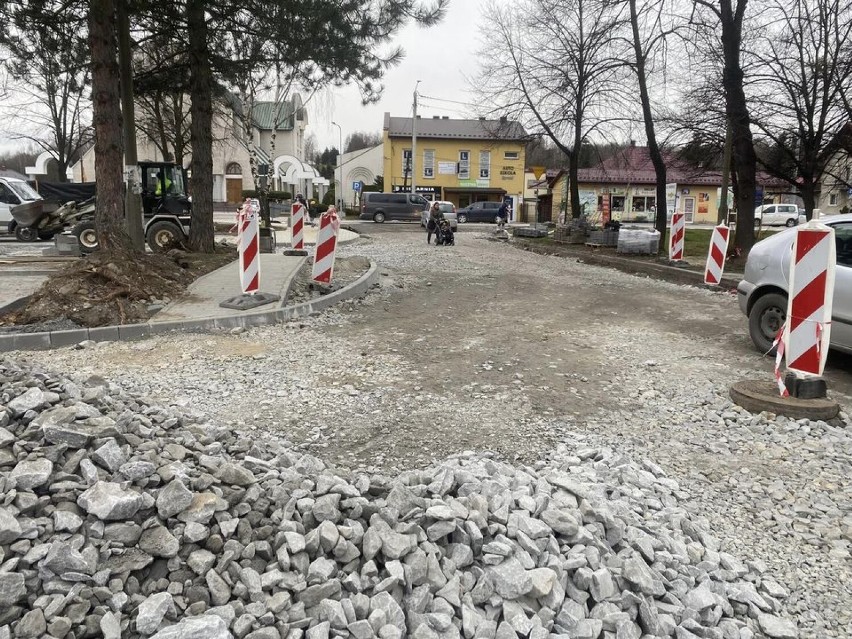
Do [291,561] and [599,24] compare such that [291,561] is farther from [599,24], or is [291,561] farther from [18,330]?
[599,24]

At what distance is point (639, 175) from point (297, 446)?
55.6m

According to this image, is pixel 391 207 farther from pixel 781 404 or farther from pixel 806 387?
pixel 781 404

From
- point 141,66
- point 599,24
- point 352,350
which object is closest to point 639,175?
point 599,24

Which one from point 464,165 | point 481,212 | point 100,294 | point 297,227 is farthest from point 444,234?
point 464,165

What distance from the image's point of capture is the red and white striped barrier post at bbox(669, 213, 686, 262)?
16.2m

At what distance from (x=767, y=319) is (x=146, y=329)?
23.5 feet

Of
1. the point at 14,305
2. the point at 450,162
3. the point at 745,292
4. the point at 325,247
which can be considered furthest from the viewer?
the point at 450,162

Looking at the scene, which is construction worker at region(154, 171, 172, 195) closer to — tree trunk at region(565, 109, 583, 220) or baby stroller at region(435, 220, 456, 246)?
baby stroller at region(435, 220, 456, 246)

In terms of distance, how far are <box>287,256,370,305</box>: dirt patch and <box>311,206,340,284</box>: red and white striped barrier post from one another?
22 centimetres

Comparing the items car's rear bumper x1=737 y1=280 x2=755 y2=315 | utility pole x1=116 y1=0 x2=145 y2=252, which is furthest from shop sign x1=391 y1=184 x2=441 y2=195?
car's rear bumper x1=737 y1=280 x2=755 y2=315

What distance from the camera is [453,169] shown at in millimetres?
61250

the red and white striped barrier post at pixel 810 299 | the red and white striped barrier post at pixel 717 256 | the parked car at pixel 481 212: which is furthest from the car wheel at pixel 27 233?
the parked car at pixel 481 212

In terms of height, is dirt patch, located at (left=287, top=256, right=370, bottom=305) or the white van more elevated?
the white van

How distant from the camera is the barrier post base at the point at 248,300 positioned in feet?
28.6
